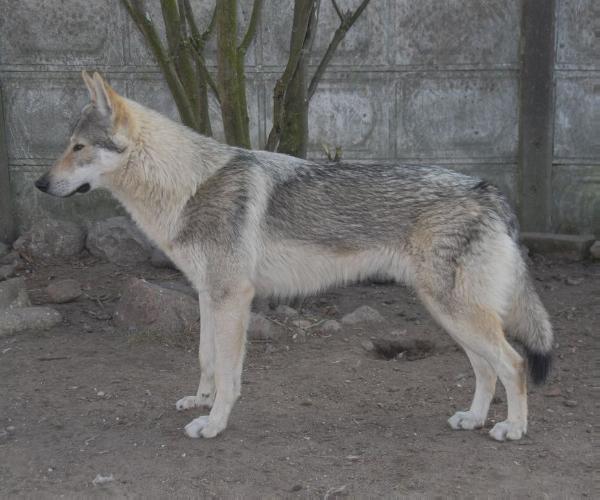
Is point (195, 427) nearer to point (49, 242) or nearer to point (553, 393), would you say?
point (553, 393)

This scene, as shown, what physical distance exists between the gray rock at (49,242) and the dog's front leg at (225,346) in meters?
3.81

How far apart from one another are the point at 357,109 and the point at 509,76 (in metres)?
1.61

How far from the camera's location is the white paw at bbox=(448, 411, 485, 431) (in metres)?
4.48

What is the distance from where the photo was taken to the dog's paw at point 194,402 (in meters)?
4.71

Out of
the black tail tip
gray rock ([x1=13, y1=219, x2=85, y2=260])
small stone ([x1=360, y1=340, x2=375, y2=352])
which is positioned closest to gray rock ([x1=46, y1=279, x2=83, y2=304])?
gray rock ([x1=13, y1=219, x2=85, y2=260])

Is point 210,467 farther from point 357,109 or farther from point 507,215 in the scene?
point 357,109

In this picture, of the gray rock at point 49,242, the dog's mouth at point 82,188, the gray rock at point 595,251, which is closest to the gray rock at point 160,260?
the gray rock at point 49,242

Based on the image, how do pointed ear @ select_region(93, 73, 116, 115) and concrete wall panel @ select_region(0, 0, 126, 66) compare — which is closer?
pointed ear @ select_region(93, 73, 116, 115)

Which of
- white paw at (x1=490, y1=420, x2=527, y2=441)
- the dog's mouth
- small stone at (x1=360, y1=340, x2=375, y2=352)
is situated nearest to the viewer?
white paw at (x1=490, y1=420, x2=527, y2=441)

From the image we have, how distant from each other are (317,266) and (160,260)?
321cm

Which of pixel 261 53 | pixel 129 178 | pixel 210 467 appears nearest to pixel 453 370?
pixel 210 467

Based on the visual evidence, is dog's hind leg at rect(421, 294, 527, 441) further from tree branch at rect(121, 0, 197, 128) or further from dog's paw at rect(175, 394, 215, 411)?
tree branch at rect(121, 0, 197, 128)

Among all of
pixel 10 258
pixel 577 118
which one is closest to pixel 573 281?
pixel 577 118

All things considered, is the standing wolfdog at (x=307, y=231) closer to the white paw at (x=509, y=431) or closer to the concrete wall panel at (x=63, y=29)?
the white paw at (x=509, y=431)
